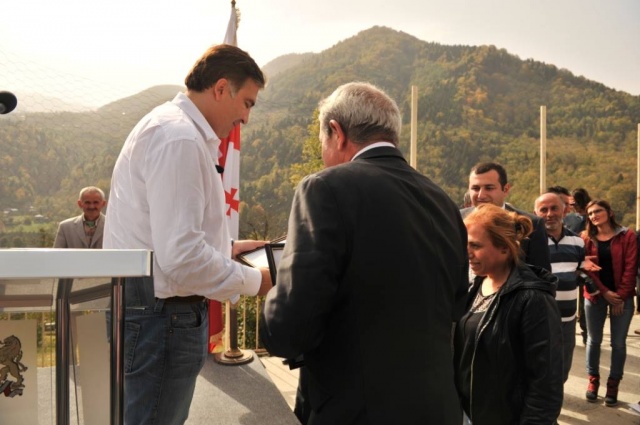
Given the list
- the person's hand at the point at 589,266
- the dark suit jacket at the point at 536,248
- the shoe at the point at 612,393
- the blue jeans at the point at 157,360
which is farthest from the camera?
the person's hand at the point at 589,266

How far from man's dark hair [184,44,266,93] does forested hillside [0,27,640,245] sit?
9.81 m

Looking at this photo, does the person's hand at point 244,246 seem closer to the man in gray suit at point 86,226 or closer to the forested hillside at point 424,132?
the man in gray suit at point 86,226

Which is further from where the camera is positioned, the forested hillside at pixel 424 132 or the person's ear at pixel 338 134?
the forested hillside at pixel 424 132

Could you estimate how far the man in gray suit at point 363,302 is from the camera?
1.20m

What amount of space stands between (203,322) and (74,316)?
0.95m

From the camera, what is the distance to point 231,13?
4.66 metres

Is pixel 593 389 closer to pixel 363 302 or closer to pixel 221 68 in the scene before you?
pixel 363 302

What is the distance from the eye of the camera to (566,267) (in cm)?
392

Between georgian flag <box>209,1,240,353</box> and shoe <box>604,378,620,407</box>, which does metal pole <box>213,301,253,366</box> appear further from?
shoe <box>604,378,620,407</box>

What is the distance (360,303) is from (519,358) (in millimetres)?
1122

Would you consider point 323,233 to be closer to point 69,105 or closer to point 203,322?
point 203,322

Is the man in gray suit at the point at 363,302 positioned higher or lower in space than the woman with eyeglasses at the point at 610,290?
higher

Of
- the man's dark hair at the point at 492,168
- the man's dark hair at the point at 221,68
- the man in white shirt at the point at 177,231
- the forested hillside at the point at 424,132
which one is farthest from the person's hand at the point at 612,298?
the forested hillside at the point at 424,132

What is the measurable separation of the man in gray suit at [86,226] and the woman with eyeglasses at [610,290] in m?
4.46
